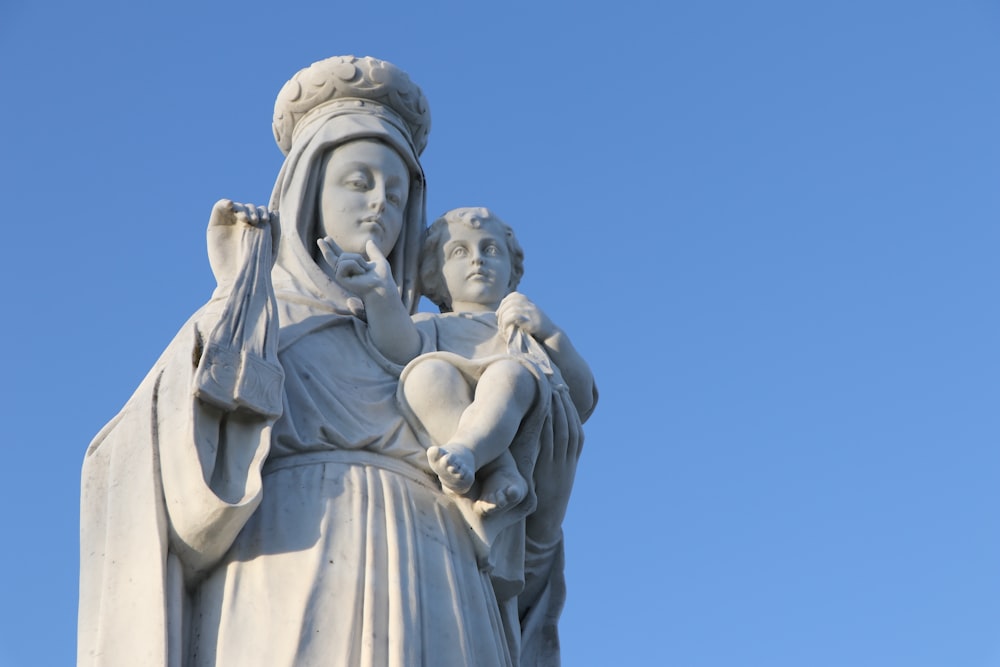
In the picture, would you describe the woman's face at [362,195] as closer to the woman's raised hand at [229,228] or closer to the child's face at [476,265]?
the child's face at [476,265]

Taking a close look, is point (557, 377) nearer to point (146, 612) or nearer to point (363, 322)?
point (363, 322)

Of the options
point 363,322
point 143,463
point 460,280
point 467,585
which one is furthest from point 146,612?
point 460,280

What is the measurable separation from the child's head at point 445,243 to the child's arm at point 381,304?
30.8 inches

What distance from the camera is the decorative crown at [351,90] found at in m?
11.9

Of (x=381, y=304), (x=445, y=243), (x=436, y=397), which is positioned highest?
(x=445, y=243)

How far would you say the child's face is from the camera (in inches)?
453

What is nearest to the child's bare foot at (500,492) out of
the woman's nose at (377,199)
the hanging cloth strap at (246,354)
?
the hanging cloth strap at (246,354)

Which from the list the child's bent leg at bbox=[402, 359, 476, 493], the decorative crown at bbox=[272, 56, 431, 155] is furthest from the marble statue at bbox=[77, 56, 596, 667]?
the decorative crown at bbox=[272, 56, 431, 155]

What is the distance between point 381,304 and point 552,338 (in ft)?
3.19

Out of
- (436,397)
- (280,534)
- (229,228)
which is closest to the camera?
(280,534)

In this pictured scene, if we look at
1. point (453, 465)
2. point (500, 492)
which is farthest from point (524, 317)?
point (453, 465)

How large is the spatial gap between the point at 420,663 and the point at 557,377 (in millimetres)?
2092

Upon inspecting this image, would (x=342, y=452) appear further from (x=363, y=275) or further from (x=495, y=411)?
(x=363, y=275)

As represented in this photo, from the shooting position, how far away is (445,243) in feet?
38.2
